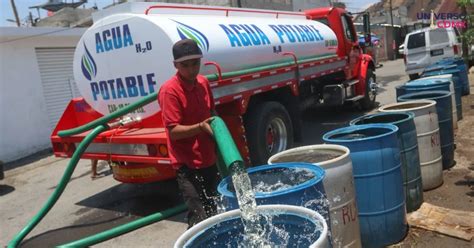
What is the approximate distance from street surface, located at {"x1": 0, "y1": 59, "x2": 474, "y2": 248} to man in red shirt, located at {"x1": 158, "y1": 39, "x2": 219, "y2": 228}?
1.31m

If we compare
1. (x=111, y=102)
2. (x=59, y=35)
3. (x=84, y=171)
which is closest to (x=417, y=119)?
(x=111, y=102)

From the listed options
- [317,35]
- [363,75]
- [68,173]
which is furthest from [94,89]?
[363,75]

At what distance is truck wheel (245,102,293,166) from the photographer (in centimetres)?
623

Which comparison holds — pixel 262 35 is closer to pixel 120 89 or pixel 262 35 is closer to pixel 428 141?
pixel 120 89

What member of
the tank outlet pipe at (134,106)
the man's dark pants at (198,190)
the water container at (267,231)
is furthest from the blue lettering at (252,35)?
the water container at (267,231)

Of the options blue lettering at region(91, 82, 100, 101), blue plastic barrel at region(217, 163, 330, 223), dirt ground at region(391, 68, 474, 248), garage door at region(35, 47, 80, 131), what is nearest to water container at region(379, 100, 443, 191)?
dirt ground at region(391, 68, 474, 248)

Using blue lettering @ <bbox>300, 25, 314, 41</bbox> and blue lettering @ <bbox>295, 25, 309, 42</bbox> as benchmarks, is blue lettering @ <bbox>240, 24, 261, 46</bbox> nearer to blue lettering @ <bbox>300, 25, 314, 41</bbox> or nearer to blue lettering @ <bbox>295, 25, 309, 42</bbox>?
blue lettering @ <bbox>295, 25, 309, 42</bbox>

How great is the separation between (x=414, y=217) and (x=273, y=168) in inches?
84.8

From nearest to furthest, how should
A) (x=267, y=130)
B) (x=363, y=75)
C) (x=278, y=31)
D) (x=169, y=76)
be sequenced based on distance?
(x=169, y=76)
(x=267, y=130)
(x=278, y=31)
(x=363, y=75)

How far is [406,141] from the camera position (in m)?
4.23

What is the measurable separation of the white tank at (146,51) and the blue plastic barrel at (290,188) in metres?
2.64

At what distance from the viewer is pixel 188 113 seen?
333cm

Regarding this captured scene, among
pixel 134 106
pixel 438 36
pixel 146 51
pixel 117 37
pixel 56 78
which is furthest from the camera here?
pixel 438 36

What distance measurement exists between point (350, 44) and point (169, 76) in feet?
21.0
